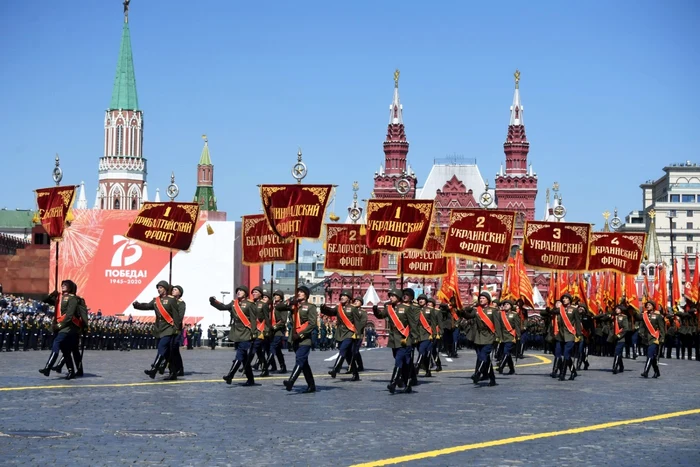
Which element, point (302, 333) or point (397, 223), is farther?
point (397, 223)

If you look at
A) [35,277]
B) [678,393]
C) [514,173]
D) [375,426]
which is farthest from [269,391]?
[514,173]

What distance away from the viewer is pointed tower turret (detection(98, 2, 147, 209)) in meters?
159

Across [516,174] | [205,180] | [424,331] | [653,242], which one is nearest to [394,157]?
[516,174]

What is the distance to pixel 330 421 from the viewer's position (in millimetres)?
15211

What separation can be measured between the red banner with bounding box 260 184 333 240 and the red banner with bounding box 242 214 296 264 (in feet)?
22.3

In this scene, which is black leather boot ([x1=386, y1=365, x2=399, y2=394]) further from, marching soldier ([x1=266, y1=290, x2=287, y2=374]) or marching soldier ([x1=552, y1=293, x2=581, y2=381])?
marching soldier ([x1=552, y1=293, x2=581, y2=381])

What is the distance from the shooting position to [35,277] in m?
83.1

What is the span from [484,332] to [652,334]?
228 inches

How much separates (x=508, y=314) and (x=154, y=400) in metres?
10.6

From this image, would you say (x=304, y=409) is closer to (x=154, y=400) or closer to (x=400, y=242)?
(x=154, y=400)

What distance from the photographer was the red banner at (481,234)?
3331 centimetres

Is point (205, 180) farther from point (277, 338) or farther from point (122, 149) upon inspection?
point (277, 338)

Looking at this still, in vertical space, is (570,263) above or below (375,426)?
above

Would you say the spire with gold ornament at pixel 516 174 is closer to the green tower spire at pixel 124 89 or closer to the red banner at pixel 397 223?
the green tower spire at pixel 124 89
